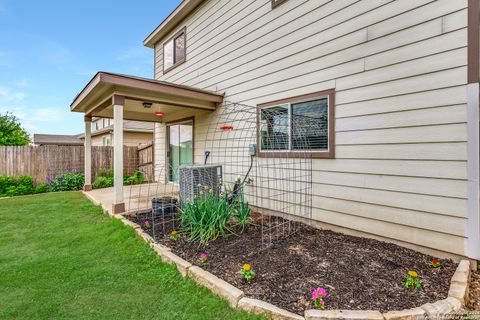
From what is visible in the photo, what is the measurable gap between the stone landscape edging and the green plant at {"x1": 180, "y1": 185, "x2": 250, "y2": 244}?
2.53 feet

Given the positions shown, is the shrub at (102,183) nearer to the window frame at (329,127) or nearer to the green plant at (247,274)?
the window frame at (329,127)

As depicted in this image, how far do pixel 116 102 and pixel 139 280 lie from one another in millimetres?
3372

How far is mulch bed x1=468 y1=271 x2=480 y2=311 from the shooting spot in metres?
1.95

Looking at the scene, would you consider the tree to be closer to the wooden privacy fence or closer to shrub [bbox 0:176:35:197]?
the wooden privacy fence

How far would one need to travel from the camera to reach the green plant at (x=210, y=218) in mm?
3277

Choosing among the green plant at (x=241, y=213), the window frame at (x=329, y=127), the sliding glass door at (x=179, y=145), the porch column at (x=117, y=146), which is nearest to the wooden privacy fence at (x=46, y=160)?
the sliding glass door at (x=179, y=145)

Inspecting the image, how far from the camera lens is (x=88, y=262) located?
9.49ft

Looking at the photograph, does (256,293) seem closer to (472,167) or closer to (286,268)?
(286,268)

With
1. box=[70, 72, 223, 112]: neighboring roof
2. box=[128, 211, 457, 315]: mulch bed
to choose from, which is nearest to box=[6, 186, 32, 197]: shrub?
box=[70, 72, 223, 112]: neighboring roof

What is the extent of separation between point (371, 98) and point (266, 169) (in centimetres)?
223

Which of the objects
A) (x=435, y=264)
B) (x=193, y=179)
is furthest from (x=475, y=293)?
(x=193, y=179)

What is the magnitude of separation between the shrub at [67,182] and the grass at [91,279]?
171 inches

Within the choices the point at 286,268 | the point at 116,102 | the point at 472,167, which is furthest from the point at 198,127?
the point at 472,167

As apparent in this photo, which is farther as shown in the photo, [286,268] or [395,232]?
[395,232]
